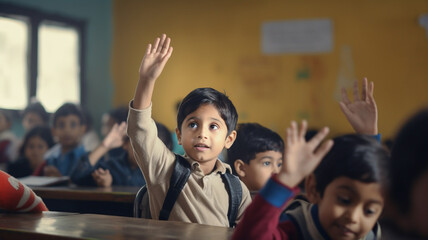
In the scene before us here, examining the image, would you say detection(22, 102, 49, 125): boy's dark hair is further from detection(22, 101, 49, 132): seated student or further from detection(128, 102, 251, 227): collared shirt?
detection(128, 102, 251, 227): collared shirt

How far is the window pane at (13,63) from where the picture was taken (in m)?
5.26

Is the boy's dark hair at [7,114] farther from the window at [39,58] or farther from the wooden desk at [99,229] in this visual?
the wooden desk at [99,229]

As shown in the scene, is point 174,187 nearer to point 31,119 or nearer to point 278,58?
point 31,119

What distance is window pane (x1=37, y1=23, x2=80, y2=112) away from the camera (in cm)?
567

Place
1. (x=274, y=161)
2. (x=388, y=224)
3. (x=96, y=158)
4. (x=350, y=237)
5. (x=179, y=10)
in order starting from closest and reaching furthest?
1. (x=388, y=224)
2. (x=350, y=237)
3. (x=274, y=161)
4. (x=96, y=158)
5. (x=179, y=10)

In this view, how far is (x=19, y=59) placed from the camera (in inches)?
214

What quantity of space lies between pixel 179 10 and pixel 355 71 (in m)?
2.17

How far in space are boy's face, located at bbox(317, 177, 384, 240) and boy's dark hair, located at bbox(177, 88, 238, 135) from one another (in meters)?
0.65

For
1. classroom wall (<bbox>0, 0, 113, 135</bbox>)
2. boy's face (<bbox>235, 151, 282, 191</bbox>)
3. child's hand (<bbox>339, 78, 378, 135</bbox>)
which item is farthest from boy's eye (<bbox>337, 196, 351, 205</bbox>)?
classroom wall (<bbox>0, 0, 113, 135</bbox>)

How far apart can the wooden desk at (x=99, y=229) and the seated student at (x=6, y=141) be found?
3.24 metres

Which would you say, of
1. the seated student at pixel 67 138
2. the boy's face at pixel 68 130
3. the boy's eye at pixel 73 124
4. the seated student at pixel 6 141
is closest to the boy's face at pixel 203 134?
the seated student at pixel 67 138

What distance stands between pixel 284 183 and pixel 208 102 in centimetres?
72

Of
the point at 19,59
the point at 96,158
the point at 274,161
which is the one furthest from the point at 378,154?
the point at 19,59

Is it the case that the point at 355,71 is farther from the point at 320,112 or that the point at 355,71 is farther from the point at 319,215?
the point at 319,215
